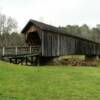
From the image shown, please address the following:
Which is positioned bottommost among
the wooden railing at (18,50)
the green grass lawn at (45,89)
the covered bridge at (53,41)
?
the green grass lawn at (45,89)

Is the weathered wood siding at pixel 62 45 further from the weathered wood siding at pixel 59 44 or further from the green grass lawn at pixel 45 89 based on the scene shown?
the green grass lawn at pixel 45 89

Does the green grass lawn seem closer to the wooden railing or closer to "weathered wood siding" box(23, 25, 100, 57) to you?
the wooden railing

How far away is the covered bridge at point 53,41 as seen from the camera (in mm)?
30375

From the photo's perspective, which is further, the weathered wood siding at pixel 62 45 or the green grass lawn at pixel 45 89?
the weathered wood siding at pixel 62 45

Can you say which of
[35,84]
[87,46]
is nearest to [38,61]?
[87,46]

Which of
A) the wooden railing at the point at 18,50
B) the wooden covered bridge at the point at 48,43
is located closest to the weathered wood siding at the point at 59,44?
the wooden covered bridge at the point at 48,43

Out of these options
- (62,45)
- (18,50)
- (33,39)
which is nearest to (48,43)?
(62,45)

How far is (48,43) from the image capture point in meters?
30.9

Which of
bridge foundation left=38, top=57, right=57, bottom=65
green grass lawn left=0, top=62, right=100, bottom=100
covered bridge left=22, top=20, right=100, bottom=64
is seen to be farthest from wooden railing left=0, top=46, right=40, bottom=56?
green grass lawn left=0, top=62, right=100, bottom=100

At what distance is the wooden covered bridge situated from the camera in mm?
29953

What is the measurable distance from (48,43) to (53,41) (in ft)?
3.53

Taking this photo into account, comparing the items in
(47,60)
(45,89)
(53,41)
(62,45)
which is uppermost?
(53,41)

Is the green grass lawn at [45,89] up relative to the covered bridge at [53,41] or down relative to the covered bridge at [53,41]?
down

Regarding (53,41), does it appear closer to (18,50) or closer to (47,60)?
(47,60)
